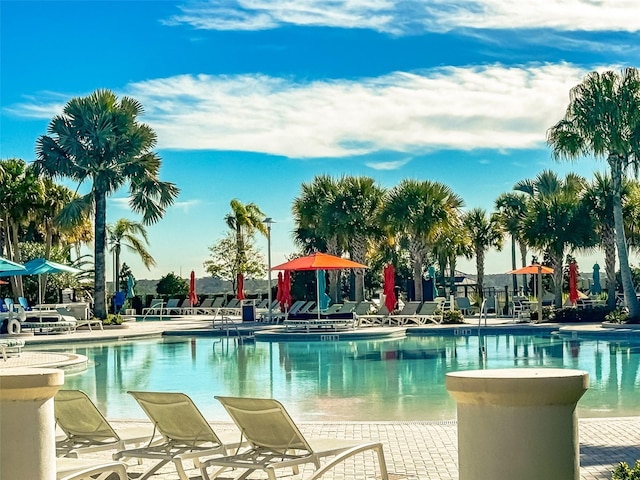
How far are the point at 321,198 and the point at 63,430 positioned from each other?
31445 millimetres

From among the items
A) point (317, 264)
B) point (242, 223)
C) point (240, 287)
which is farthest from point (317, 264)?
point (242, 223)

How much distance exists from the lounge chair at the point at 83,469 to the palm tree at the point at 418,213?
93.8ft

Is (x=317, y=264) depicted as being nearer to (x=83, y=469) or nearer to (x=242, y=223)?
(x=242, y=223)

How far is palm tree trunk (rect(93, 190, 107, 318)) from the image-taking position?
2997 centimetres

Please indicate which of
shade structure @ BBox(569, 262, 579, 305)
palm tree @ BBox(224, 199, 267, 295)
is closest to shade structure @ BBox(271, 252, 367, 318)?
shade structure @ BBox(569, 262, 579, 305)

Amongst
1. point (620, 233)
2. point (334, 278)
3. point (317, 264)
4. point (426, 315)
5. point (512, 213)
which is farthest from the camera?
point (512, 213)

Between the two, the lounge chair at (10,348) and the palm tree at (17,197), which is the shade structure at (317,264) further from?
the palm tree at (17,197)

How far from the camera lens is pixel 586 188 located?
3081 centimetres

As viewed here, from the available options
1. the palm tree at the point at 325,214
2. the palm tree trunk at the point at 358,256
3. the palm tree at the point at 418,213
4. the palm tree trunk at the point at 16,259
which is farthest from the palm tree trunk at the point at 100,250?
the palm tree at the point at 418,213

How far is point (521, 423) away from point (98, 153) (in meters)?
27.7

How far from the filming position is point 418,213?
3384cm

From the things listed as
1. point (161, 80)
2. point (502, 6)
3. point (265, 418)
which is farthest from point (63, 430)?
point (161, 80)

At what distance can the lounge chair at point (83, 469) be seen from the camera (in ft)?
17.6

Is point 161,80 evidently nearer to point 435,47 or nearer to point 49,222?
point 435,47
